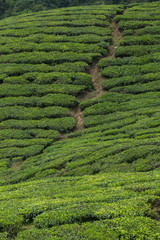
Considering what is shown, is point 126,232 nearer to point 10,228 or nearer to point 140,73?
point 10,228

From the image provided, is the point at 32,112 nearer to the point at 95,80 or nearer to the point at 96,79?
the point at 95,80

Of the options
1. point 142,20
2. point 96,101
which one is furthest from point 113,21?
point 96,101

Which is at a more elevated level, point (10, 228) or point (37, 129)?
point (37, 129)

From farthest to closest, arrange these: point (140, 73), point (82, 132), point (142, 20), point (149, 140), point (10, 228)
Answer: point (142, 20)
point (140, 73)
point (82, 132)
point (149, 140)
point (10, 228)

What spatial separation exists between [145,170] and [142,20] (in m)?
33.6

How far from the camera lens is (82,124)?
3266 centimetres

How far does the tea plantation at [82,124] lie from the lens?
44.3 ft

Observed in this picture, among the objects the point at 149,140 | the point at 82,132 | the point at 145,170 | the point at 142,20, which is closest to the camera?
the point at 145,170

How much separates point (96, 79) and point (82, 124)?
8.59m

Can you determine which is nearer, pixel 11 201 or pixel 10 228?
pixel 10 228

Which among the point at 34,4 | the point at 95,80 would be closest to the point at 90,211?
the point at 95,80

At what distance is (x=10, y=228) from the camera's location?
1352cm

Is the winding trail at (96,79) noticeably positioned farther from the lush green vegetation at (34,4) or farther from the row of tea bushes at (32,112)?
the lush green vegetation at (34,4)

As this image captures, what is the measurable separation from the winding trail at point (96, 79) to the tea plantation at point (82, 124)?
0.16 m
